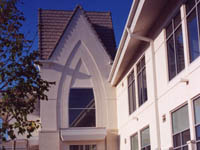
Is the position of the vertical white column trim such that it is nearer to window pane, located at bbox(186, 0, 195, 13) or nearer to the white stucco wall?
window pane, located at bbox(186, 0, 195, 13)

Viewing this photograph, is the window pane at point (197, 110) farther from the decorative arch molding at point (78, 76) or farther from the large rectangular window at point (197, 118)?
the decorative arch molding at point (78, 76)

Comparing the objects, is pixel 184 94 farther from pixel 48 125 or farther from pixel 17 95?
pixel 48 125

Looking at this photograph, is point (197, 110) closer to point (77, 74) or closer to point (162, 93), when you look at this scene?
point (162, 93)

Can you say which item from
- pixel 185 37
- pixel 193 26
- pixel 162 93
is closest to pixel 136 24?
pixel 162 93

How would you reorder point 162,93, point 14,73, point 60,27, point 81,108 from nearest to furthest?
point 14,73, point 162,93, point 81,108, point 60,27

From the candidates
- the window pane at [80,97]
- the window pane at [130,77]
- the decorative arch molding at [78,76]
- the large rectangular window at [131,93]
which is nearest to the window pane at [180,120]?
the large rectangular window at [131,93]

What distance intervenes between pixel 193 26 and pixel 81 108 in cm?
1181

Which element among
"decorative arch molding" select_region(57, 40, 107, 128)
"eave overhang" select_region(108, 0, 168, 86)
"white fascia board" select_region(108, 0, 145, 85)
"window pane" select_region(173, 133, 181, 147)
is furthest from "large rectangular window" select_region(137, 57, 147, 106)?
"decorative arch molding" select_region(57, 40, 107, 128)

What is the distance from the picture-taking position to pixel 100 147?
2098cm

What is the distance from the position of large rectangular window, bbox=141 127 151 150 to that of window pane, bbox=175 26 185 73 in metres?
4.21

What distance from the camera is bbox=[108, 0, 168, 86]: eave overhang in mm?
12633

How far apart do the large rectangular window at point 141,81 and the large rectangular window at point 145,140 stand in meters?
1.21

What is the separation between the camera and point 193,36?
10555mm

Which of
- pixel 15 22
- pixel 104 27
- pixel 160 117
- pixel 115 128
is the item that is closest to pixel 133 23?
pixel 160 117
